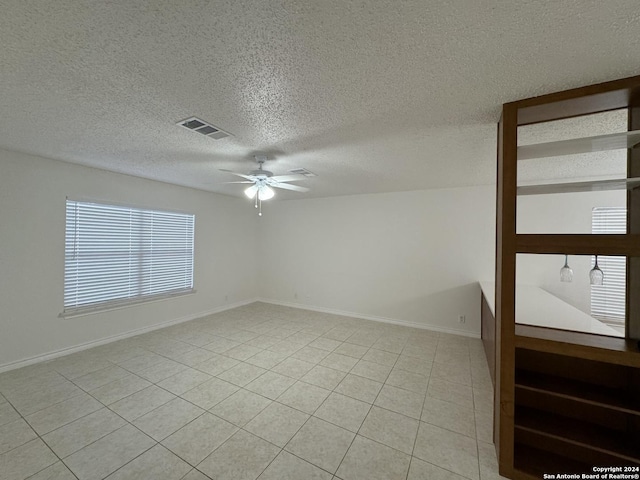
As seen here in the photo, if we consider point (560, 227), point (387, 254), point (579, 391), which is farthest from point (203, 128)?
point (560, 227)

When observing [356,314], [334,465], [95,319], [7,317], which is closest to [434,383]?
[334,465]

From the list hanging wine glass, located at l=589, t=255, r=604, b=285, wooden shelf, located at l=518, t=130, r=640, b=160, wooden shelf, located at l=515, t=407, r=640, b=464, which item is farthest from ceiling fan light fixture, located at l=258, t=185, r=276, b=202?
hanging wine glass, located at l=589, t=255, r=604, b=285

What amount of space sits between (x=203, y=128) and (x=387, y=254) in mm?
3774

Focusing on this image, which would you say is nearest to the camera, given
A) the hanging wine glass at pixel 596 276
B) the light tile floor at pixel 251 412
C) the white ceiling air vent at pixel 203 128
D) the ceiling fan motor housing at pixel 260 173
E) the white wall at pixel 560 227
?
the light tile floor at pixel 251 412

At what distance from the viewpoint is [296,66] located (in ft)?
4.44

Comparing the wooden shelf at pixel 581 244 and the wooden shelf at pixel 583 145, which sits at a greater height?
the wooden shelf at pixel 583 145

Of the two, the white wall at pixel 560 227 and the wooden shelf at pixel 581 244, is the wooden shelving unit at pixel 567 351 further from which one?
the white wall at pixel 560 227

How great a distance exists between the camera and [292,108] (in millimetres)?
1806

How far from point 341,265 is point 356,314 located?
1.07 meters

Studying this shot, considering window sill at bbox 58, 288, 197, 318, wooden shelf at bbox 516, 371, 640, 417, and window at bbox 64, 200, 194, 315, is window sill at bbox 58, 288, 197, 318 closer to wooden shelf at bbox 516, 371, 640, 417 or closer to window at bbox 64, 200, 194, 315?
window at bbox 64, 200, 194, 315

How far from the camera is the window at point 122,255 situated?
3.36 m

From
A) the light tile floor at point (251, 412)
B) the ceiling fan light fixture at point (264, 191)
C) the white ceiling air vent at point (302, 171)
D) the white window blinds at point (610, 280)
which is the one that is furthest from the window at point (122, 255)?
the white window blinds at point (610, 280)

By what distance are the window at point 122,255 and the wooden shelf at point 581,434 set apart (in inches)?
199

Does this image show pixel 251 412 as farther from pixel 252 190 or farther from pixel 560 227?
pixel 560 227
